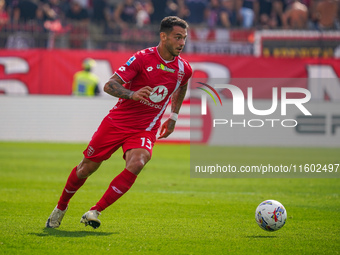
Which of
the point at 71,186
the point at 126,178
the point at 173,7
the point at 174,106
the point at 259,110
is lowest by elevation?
the point at 259,110

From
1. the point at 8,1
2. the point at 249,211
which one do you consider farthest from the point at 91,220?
the point at 8,1

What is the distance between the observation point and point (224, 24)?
2281 cm

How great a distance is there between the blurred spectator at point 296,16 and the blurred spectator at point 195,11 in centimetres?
318

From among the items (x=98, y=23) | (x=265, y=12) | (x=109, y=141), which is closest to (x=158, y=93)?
(x=109, y=141)

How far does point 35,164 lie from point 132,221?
7.38 metres

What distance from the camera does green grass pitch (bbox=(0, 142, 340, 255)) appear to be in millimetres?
6316

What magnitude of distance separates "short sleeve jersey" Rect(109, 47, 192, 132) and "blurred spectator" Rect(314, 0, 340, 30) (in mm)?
15852

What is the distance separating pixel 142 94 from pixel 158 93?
63cm

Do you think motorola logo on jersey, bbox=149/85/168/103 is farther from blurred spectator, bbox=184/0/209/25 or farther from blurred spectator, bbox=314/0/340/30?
blurred spectator, bbox=184/0/209/25

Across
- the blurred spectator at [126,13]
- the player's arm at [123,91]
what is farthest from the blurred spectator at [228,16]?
the player's arm at [123,91]

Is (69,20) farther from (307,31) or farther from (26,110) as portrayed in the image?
(307,31)

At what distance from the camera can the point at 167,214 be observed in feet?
27.7

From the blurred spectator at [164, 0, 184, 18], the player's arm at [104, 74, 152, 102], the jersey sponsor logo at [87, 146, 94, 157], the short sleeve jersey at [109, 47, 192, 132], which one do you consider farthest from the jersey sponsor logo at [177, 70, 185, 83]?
the blurred spectator at [164, 0, 184, 18]

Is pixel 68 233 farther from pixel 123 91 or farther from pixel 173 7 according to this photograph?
pixel 173 7
